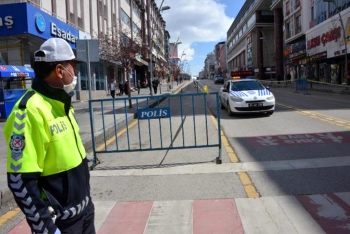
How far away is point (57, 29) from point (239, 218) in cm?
2085

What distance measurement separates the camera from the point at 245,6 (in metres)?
105

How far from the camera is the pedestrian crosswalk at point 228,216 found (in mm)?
4199

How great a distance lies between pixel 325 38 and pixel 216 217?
141 feet

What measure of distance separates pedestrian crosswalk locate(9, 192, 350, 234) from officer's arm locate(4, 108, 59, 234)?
7.84ft

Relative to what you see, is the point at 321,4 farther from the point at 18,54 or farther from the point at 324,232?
the point at 324,232

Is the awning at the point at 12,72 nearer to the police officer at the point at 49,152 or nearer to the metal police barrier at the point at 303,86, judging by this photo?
the police officer at the point at 49,152

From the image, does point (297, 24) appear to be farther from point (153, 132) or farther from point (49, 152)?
point (49, 152)

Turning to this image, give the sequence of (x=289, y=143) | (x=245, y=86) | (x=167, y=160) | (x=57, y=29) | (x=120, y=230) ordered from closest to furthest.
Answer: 1. (x=120, y=230)
2. (x=167, y=160)
3. (x=289, y=143)
4. (x=245, y=86)
5. (x=57, y=29)

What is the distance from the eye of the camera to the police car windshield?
51.6 ft

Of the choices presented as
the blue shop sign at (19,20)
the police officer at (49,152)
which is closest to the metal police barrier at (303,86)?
the blue shop sign at (19,20)

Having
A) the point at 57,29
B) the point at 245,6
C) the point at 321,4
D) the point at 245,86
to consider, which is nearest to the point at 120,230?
the point at 245,86

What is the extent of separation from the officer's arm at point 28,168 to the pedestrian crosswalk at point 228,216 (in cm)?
239

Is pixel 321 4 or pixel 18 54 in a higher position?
pixel 321 4

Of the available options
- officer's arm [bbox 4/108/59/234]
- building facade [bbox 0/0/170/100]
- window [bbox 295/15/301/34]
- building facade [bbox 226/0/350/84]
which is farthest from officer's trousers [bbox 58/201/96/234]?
window [bbox 295/15/301/34]
